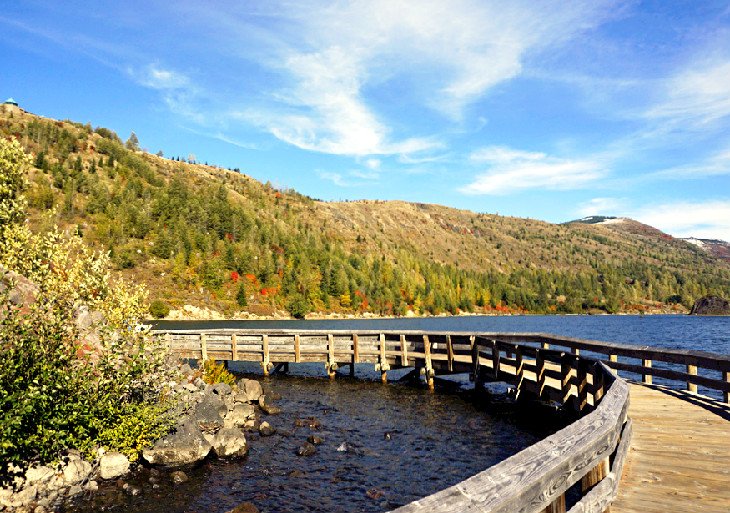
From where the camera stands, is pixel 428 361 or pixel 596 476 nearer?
pixel 596 476

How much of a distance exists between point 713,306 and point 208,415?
198 meters

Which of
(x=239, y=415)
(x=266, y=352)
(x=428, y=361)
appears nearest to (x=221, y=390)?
(x=239, y=415)

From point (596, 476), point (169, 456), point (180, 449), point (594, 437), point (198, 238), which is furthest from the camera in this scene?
point (198, 238)

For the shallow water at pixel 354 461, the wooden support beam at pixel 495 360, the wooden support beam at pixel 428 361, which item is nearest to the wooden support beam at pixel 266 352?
the shallow water at pixel 354 461

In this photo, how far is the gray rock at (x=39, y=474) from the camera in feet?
35.4

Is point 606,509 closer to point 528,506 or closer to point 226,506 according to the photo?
point 528,506

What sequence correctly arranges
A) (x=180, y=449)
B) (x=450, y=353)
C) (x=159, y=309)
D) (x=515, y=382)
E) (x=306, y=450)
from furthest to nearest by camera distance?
(x=159, y=309) < (x=450, y=353) < (x=515, y=382) < (x=306, y=450) < (x=180, y=449)

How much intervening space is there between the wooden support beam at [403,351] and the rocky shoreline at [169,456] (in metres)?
9.24

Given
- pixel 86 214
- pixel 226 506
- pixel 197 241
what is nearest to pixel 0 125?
pixel 86 214

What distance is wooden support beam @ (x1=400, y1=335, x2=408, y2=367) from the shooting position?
27.4m

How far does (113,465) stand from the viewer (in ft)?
41.4

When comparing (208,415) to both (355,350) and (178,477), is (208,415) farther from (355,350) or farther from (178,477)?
(355,350)

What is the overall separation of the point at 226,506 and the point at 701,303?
203133 millimetres

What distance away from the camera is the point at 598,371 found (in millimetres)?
13742
